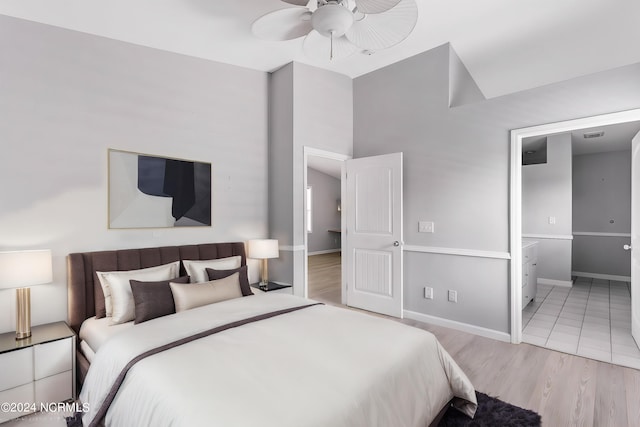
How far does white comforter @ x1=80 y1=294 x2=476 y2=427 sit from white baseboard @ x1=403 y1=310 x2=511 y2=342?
1483mm

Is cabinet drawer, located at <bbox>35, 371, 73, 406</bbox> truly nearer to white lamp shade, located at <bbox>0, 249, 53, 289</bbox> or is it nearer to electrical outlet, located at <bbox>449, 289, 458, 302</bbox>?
white lamp shade, located at <bbox>0, 249, 53, 289</bbox>

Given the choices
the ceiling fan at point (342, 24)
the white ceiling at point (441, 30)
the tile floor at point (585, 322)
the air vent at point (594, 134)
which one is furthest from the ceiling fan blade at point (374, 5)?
the air vent at point (594, 134)

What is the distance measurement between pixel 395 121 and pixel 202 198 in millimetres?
2508

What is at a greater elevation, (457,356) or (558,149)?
(558,149)

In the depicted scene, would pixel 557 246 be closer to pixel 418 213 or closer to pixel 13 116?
pixel 418 213

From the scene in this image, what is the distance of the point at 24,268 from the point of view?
2.13 m

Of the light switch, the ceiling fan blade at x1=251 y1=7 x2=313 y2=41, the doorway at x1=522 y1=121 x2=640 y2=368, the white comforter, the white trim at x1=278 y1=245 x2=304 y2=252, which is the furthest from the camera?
the doorway at x1=522 y1=121 x2=640 y2=368

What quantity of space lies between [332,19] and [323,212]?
315 inches

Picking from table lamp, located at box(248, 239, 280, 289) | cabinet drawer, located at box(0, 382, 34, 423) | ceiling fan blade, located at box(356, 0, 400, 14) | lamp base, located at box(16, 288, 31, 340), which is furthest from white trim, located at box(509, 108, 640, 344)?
lamp base, located at box(16, 288, 31, 340)

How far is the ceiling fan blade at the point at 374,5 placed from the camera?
5.31ft

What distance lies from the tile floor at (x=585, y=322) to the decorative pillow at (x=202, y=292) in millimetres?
2891

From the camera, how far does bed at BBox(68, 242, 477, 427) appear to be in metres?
1.24

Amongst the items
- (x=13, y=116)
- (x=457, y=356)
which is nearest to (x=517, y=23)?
(x=457, y=356)

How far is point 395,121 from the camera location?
4.00 metres
